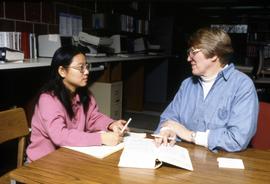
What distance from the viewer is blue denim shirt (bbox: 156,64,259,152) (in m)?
1.32

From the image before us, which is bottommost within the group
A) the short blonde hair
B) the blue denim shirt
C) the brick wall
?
the blue denim shirt

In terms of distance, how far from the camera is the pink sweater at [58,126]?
1300 millimetres

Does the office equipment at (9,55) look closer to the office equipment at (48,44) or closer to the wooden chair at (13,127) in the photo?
the office equipment at (48,44)

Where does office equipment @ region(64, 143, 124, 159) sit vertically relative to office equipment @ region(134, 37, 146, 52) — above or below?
below

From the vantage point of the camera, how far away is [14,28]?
10.2 ft

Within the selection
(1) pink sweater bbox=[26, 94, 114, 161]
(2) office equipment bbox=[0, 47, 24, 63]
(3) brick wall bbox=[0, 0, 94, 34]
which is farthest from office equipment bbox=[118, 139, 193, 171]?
(3) brick wall bbox=[0, 0, 94, 34]

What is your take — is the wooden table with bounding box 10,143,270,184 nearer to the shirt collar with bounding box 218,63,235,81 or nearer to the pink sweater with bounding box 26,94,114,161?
the pink sweater with bounding box 26,94,114,161

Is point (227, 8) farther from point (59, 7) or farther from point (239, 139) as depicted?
point (239, 139)

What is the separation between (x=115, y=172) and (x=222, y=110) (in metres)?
0.66

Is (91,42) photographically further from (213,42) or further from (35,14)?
(213,42)

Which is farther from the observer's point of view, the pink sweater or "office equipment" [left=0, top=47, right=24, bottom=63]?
"office equipment" [left=0, top=47, right=24, bottom=63]

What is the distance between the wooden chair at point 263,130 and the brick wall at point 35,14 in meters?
2.40

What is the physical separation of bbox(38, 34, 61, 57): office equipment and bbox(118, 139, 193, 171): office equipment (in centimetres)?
209

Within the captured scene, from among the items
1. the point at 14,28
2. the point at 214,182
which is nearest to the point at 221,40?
the point at 214,182
